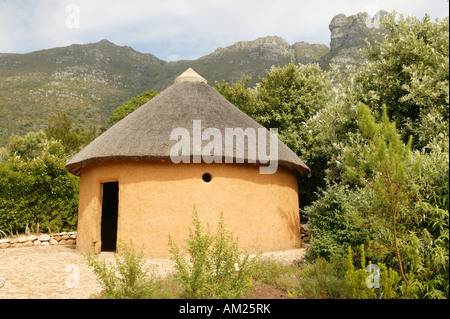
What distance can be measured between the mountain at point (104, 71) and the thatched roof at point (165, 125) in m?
32.7

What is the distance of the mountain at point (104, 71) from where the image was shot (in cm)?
4319

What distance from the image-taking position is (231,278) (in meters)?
5.34

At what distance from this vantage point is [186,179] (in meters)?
9.02

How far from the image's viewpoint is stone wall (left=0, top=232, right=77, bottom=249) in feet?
41.5

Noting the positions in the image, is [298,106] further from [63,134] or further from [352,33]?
[352,33]

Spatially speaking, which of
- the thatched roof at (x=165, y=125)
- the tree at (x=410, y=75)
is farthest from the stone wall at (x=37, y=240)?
the tree at (x=410, y=75)

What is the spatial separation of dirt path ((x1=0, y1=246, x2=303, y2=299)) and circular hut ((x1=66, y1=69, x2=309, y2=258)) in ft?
3.01

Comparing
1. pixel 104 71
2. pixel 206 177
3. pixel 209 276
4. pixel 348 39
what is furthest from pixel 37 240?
pixel 104 71

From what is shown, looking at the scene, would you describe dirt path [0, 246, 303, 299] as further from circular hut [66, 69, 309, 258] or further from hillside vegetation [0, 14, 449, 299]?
hillside vegetation [0, 14, 449, 299]

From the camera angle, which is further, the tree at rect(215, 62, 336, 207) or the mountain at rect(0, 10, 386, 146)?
the mountain at rect(0, 10, 386, 146)

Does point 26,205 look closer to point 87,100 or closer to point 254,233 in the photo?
point 254,233

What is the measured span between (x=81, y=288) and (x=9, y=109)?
4255 cm

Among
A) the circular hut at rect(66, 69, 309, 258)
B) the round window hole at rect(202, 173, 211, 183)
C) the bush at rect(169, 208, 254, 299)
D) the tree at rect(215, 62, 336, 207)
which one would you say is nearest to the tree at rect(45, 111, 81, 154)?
the tree at rect(215, 62, 336, 207)
